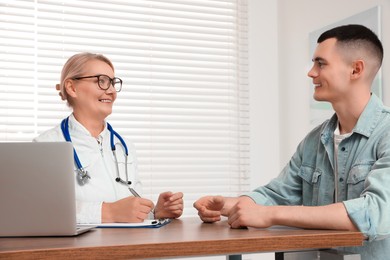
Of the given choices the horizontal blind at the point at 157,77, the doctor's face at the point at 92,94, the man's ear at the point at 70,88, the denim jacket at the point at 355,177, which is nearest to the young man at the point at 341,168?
the denim jacket at the point at 355,177

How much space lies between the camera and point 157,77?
135 inches

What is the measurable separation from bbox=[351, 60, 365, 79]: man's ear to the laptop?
954 millimetres

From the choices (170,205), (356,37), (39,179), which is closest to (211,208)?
(170,205)

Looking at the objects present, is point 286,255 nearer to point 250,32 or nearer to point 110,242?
point 110,242

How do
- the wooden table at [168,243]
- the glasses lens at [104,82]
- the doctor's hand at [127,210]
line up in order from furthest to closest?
the glasses lens at [104,82], the doctor's hand at [127,210], the wooden table at [168,243]

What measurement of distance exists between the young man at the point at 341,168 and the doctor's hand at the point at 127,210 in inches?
6.7

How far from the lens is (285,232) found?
1226 mm

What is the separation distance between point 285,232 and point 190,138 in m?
2.28

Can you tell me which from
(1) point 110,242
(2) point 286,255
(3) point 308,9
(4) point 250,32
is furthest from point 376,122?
(4) point 250,32

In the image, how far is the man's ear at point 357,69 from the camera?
65.6 inches

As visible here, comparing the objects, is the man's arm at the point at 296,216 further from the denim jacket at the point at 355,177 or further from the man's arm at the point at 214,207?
the man's arm at the point at 214,207

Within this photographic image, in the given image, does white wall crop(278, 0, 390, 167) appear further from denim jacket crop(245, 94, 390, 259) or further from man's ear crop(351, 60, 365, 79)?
denim jacket crop(245, 94, 390, 259)

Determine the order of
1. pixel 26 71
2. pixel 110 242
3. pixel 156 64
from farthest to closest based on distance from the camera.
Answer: pixel 156 64 < pixel 26 71 < pixel 110 242

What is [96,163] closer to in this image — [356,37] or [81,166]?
[81,166]
